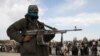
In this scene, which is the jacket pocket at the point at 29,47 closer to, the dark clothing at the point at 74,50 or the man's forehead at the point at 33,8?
the man's forehead at the point at 33,8

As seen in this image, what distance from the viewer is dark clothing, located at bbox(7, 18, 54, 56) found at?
784cm

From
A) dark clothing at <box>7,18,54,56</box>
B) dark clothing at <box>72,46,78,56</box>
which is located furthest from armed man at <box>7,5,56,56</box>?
dark clothing at <box>72,46,78,56</box>

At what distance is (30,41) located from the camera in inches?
312

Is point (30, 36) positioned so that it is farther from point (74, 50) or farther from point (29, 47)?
point (74, 50)

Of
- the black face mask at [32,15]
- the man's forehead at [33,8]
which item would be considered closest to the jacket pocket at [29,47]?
the black face mask at [32,15]

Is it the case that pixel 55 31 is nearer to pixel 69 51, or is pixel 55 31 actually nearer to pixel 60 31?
pixel 60 31

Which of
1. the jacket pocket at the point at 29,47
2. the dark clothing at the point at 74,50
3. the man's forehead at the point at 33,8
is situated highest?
the man's forehead at the point at 33,8

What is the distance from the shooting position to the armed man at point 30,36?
25.7 ft

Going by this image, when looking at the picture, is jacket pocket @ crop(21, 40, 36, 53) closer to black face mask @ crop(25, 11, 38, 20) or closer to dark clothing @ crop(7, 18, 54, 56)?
dark clothing @ crop(7, 18, 54, 56)

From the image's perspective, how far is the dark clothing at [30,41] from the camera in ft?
25.7

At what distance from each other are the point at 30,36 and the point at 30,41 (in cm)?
10

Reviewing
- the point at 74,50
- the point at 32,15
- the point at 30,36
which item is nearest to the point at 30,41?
the point at 30,36

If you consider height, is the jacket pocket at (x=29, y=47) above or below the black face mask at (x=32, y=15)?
below

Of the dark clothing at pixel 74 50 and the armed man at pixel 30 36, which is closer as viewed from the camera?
the armed man at pixel 30 36
